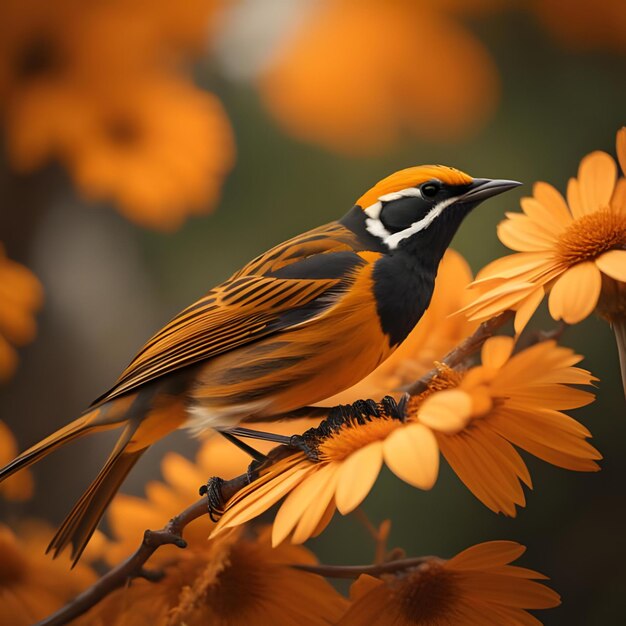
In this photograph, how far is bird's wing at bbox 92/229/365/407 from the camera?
25.8 inches

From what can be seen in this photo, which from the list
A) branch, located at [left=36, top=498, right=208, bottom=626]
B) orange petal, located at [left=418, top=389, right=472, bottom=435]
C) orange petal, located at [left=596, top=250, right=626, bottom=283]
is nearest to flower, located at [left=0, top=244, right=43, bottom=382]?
branch, located at [left=36, top=498, right=208, bottom=626]

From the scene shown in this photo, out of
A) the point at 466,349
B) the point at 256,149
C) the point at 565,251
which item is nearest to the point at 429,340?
the point at 466,349

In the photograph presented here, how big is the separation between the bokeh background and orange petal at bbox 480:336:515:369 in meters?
0.04

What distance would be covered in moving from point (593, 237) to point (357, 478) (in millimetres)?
254

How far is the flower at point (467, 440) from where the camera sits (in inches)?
20.7

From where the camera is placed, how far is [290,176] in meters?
0.74

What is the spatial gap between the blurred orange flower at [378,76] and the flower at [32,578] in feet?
1.57

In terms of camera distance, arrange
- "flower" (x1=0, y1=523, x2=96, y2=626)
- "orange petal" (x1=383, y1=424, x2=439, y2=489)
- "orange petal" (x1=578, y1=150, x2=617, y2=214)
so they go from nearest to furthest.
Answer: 1. "orange petal" (x1=383, y1=424, x2=439, y2=489)
2. "orange petal" (x1=578, y1=150, x2=617, y2=214)
3. "flower" (x1=0, y1=523, x2=96, y2=626)

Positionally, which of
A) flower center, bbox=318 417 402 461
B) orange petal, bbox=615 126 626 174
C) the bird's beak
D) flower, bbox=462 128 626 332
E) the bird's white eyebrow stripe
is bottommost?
flower center, bbox=318 417 402 461

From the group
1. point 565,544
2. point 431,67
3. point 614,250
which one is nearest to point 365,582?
point 565,544

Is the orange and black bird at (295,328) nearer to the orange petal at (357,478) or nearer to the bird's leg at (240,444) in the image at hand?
the bird's leg at (240,444)

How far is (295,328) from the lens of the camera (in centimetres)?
65

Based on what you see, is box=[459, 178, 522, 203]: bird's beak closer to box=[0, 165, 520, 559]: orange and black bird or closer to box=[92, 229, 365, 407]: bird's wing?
box=[0, 165, 520, 559]: orange and black bird

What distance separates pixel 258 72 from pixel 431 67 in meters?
0.17
